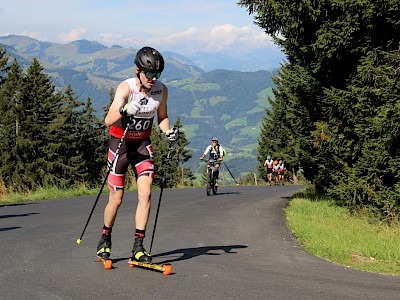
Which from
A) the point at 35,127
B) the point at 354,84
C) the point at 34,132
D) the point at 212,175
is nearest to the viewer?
the point at 354,84

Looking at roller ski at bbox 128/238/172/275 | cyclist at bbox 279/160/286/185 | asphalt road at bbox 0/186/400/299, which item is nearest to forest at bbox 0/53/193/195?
cyclist at bbox 279/160/286/185

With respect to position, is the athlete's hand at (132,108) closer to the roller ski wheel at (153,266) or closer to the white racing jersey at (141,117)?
the white racing jersey at (141,117)

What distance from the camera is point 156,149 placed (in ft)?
292

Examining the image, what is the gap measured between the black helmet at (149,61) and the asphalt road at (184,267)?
2.18m

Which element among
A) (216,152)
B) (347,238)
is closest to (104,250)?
(347,238)

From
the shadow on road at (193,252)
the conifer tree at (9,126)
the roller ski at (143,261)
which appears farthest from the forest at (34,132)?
the roller ski at (143,261)

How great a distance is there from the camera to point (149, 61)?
6039mm

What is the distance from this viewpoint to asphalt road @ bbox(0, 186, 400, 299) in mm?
5039

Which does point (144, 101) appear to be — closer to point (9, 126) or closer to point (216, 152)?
point (216, 152)

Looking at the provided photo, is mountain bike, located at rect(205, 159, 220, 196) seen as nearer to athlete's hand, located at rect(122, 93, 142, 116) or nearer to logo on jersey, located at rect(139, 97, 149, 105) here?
logo on jersey, located at rect(139, 97, 149, 105)

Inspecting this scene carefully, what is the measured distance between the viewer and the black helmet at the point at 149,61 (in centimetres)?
603

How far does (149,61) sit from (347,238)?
4586 millimetres

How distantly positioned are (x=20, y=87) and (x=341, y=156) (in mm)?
54027

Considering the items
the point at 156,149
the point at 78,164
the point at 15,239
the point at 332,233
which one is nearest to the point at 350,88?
the point at 332,233
